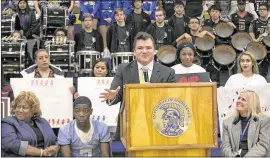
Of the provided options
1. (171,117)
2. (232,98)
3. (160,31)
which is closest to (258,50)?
(160,31)

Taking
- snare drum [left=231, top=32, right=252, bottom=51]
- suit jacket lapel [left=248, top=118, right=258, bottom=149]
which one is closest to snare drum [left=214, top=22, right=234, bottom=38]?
snare drum [left=231, top=32, right=252, bottom=51]

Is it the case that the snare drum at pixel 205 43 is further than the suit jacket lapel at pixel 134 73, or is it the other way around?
the snare drum at pixel 205 43

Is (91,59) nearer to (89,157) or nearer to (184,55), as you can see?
(184,55)

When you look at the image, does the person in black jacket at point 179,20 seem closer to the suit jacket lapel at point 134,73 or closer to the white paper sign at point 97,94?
Result: the white paper sign at point 97,94

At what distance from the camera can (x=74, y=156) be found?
5.71m

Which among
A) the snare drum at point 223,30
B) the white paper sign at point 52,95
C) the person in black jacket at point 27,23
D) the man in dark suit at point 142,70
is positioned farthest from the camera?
the person in black jacket at point 27,23

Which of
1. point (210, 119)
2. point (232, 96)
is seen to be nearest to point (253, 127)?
point (232, 96)

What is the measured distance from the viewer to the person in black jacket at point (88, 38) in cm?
1165

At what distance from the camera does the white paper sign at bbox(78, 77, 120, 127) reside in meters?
7.33

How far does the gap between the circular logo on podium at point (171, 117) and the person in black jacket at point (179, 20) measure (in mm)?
7957

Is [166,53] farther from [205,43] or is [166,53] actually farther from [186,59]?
[186,59]

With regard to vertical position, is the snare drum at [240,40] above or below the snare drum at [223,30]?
below

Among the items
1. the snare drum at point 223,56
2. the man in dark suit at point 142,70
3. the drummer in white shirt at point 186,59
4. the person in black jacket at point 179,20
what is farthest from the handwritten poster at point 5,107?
the person in black jacket at point 179,20

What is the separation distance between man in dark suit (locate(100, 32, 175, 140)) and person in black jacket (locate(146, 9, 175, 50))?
274 inches
